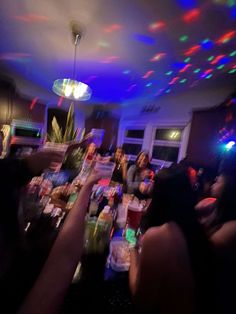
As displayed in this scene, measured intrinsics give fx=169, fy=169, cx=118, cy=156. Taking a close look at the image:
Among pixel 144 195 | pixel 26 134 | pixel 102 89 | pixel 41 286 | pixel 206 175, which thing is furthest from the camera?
pixel 102 89

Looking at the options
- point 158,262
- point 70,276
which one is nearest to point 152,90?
point 158,262

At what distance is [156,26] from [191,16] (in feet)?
0.74

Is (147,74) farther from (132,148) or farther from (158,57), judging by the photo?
(132,148)

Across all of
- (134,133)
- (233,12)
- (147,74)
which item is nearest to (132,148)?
(134,133)

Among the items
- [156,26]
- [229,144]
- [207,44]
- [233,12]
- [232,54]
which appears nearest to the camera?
[233,12]

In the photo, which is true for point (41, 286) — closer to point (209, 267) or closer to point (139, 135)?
point (209, 267)

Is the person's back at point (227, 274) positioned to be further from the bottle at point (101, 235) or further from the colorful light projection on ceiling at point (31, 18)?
the colorful light projection on ceiling at point (31, 18)

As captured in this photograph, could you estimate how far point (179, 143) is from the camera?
189 centimetres

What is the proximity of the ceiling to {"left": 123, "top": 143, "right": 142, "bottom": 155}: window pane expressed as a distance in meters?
0.59

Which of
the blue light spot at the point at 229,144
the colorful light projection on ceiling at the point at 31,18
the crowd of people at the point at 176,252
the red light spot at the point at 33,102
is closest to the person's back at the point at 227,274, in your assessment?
the crowd of people at the point at 176,252

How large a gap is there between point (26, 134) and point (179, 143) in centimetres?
166

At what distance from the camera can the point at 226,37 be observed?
4.03ft

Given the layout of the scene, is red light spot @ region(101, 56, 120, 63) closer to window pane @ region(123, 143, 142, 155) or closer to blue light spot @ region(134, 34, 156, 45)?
blue light spot @ region(134, 34, 156, 45)

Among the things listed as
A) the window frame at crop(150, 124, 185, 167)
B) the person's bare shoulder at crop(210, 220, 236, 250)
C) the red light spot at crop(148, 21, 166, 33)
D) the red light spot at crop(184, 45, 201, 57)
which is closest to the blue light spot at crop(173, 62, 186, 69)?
the red light spot at crop(184, 45, 201, 57)
